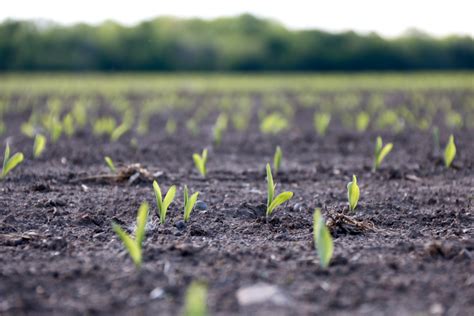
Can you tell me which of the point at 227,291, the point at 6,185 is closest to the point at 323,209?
the point at 227,291

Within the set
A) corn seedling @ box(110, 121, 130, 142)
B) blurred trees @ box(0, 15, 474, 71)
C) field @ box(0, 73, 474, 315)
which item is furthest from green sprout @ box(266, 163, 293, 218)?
blurred trees @ box(0, 15, 474, 71)

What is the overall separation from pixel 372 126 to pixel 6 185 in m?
5.06

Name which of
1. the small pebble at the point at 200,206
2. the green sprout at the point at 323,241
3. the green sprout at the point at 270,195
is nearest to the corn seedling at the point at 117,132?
the small pebble at the point at 200,206

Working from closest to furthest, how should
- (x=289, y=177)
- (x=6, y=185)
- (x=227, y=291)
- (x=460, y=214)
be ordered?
1. (x=227, y=291)
2. (x=460, y=214)
3. (x=6, y=185)
4. (x=289, y=177)

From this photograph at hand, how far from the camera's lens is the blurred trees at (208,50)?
3488 cm

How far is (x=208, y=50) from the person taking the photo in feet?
129

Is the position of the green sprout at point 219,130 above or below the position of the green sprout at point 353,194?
below

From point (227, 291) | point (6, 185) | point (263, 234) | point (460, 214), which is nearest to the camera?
point (227, 291)

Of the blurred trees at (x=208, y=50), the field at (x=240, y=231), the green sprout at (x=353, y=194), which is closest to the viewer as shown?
the field at (x=240, y=231)

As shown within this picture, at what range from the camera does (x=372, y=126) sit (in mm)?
7324

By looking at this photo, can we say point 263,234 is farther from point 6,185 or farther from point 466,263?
point 6,185

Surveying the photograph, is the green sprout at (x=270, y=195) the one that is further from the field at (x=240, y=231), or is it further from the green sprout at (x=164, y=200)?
the green sprout at (x=164, y=200)

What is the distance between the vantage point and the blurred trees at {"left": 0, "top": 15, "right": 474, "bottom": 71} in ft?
114

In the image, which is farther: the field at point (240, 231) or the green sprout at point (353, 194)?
the green sprout at point (353, 194)
